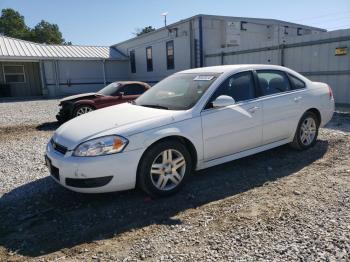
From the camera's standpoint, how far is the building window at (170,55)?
18.5 m

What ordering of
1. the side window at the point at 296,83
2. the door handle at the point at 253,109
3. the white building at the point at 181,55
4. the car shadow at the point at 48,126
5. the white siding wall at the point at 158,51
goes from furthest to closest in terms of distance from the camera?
A: the white siding wall at the point at 158,51
the white building at the point at 181,55
the car shadow at the point at 48,126
the side window at the point at 296,83
the door handle at the point at 253,109

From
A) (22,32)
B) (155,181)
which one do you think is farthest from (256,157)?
(22,32)

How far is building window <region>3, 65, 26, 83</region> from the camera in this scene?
22375mm

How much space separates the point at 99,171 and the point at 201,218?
1.24 meters

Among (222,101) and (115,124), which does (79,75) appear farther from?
(222,101)

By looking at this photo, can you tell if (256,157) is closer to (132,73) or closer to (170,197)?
(170,197)

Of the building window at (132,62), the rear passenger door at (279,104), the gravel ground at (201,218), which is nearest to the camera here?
the gravel ground at (201,218)

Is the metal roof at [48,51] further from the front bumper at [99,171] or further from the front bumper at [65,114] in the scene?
the front bumper at [99,171]

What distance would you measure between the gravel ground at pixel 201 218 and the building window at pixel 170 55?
1432 centimetres

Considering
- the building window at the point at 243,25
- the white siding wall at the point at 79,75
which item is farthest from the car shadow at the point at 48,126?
the white siding wall at the point at 79,75

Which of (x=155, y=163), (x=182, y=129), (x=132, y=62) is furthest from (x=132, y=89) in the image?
(x=132, y=62)

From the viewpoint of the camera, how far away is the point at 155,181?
3.82m

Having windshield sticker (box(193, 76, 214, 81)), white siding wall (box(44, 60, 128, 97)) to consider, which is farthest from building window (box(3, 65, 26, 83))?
windshield sticker (box(193, 76, 214, 81))

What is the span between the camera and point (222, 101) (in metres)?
4.05
